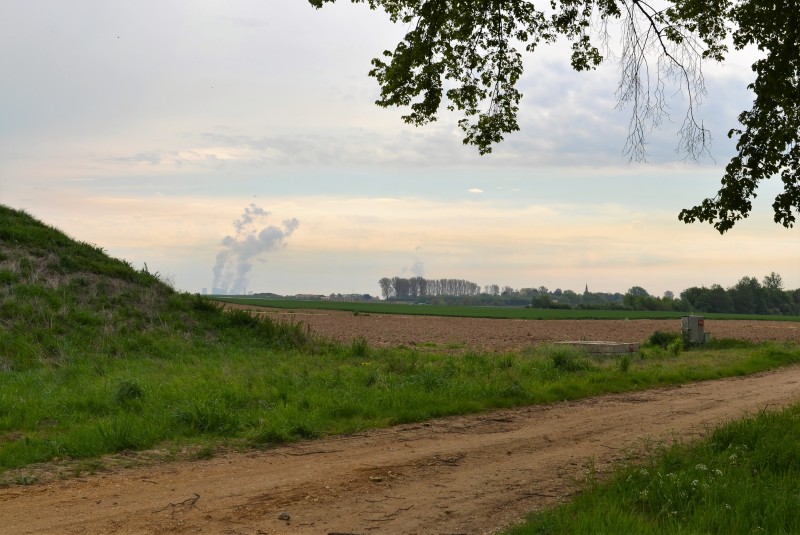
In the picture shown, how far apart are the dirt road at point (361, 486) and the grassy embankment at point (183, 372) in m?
0.91

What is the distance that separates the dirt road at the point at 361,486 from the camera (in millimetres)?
6332

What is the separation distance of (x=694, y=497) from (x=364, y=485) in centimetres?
331

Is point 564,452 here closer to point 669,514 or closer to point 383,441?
point 383,441

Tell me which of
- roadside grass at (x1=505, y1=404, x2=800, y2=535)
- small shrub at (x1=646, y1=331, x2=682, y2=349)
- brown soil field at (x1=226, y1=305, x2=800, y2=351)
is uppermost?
small shrub at (x1=646, y1=331, x2=682, y2=349)

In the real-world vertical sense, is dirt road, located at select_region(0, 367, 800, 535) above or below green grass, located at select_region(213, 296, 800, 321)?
below

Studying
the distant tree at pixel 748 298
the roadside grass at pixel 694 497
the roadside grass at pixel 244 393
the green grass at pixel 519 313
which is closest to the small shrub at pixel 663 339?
the roadside grass at pixel 244 393

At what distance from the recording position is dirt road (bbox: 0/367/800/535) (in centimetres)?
633

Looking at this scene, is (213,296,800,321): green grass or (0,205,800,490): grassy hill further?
(213,296,800,321): green grass

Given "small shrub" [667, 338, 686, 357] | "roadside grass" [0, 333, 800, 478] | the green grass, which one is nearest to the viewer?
"roadside grass" [0, 333, 800, 478]

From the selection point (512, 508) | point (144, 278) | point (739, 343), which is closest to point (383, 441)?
point (512, 508)

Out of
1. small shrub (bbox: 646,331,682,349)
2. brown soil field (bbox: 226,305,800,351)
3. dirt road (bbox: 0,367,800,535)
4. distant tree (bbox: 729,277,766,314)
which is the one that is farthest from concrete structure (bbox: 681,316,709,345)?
distant tree (bbox: 729,277,766,314)

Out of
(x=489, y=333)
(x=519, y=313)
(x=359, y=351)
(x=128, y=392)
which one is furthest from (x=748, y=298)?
(x=128, y=392)

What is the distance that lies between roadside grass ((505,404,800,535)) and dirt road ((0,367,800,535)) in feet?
2.03

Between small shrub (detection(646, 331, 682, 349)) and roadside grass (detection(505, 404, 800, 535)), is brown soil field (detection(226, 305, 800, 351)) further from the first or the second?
roadside grass (detection(505, 404, 800, 535))
